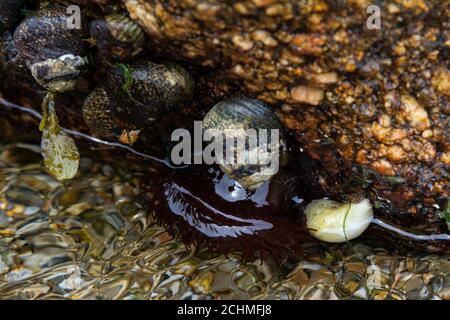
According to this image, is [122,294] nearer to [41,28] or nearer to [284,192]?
[284,192]

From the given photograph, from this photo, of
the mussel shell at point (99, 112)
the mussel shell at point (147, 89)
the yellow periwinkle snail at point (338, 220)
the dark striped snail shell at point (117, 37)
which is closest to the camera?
the dark striped snail shell at point (117, 37)

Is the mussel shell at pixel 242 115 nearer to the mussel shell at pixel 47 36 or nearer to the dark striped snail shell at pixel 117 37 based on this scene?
the dark striped snail shell at pixel 117 37

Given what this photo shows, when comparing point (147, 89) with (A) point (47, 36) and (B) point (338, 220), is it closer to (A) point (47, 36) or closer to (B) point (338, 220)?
(A) point (47, 36)

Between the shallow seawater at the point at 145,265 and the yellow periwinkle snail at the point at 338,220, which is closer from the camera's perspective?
the shallow seawater at the point at 145,265

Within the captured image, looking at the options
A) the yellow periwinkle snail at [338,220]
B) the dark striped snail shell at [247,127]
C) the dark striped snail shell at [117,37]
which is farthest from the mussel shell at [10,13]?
the yellow periwinkle snail at [338,220]

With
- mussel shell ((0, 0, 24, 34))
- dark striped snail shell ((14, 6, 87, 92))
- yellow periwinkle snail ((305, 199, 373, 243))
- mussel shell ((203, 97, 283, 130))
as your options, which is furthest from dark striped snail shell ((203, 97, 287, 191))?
mussel shell ((0, 0, 24, 34))

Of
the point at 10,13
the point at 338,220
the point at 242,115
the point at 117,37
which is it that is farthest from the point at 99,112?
the point at 338,220
